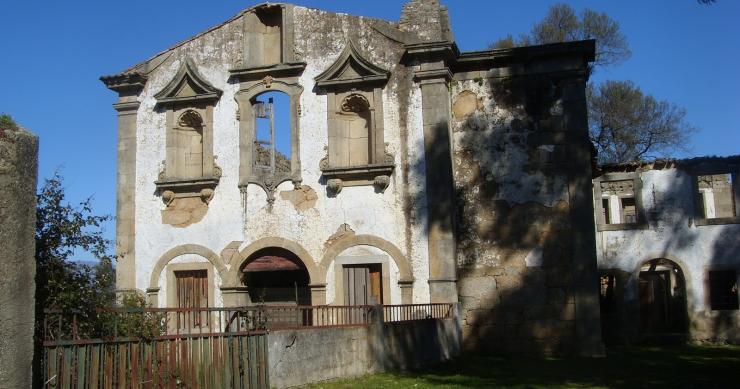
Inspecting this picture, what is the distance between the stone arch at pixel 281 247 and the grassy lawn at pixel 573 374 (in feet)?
13.0

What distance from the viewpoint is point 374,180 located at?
19.2m

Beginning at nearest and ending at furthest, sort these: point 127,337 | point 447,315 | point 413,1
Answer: point 127,337 → point 447,315 → point 413,1

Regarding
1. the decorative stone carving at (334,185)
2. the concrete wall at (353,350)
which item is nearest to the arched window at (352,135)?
the decorative stone carving at (334,185)

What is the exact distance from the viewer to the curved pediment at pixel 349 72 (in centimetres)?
1952

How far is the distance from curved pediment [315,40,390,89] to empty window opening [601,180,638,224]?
11291mm

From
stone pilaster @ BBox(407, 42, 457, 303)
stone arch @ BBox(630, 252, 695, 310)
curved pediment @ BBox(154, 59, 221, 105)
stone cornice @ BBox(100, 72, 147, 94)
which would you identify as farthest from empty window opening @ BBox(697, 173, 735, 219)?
stone cornice @ BBox(100, 72, 147, 94)

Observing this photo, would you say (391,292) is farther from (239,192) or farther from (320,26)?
(320,26)

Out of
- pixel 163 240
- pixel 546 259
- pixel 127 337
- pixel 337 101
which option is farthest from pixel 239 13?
pixel 127 337

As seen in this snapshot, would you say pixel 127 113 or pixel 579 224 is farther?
pixel 127 113

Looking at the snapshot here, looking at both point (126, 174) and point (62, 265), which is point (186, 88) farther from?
point (62, 265)

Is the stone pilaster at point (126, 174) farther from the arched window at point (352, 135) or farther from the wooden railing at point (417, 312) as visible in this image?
the wooden railing at point (417, 312)

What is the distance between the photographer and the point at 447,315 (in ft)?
60.2

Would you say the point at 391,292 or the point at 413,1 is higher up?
the point at 413,1

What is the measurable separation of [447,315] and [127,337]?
9.85 m
